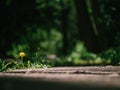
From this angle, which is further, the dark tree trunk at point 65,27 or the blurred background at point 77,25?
the dark tree trunk at point 65,27

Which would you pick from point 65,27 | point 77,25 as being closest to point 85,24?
point 77,25

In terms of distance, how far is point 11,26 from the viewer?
809 inches

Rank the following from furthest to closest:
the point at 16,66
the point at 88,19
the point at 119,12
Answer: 1. the point at 88,19
2. the point at 119,12
3. the point at 16,66

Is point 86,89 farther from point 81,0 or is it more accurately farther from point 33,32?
point 33,32

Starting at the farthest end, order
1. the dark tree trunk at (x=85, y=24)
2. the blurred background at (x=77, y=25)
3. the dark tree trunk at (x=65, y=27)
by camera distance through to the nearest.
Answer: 1. the dark tree trunk at (x=65, y=27)
2. the dark tree trunk at (x=85, y=24)
3. the blurred background at (x=77, y=25)

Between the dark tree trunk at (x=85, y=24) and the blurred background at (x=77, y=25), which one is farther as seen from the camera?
the dark tree trunk at (x=85, y=24)

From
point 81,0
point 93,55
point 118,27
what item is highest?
point 81,0

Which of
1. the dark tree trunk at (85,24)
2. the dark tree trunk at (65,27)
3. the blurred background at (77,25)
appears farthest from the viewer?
the dark tree trunk at (65,27)

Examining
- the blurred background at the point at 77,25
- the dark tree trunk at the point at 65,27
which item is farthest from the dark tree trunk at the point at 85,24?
the dark tree trunk at the point at 65,27

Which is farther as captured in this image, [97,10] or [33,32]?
[33,32]

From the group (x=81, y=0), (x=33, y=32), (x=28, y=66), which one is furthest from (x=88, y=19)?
(x=28, y=66)

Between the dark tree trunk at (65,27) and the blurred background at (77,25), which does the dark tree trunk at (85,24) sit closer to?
the blurred background at (77,25)

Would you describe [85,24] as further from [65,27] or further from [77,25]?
[65,27]

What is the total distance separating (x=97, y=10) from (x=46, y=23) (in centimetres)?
448
